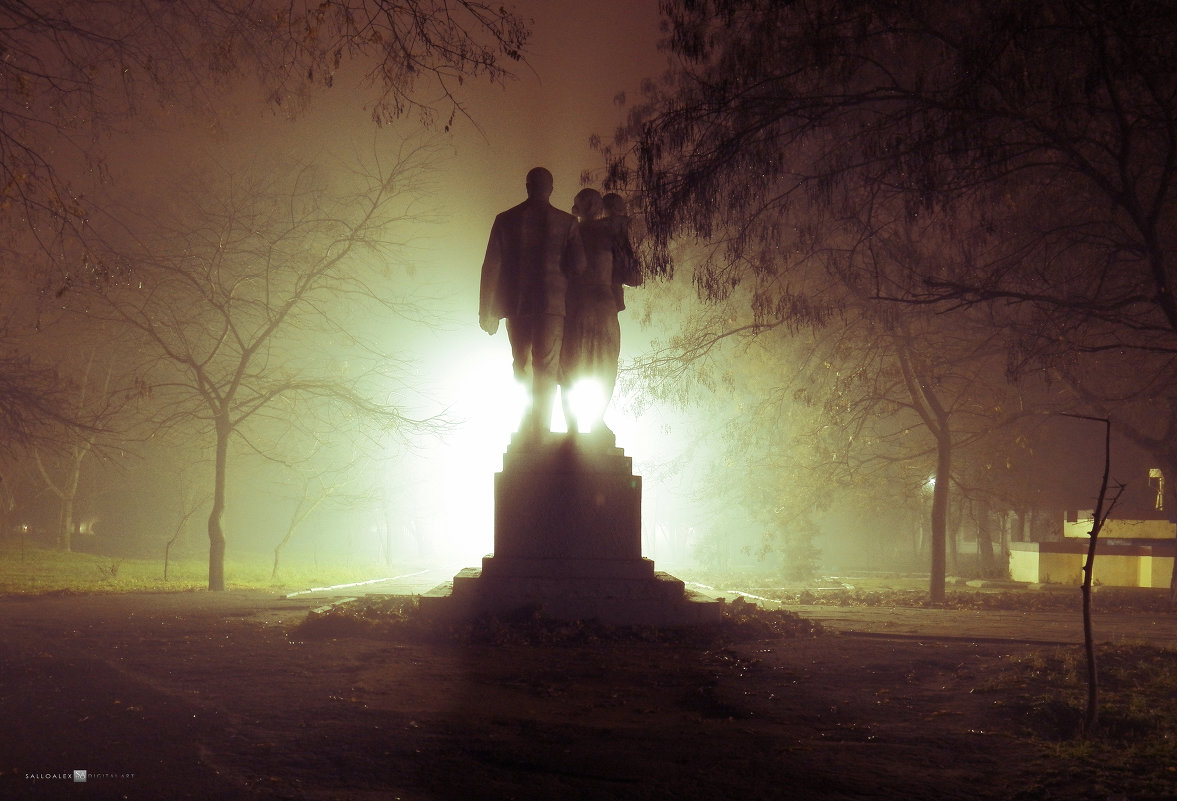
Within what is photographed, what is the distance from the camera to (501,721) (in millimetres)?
4773

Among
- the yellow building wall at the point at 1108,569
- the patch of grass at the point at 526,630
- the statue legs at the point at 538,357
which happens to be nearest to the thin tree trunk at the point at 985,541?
the yellow building wall at the point at 1108,569

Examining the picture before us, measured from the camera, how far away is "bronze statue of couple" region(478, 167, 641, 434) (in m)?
8.90

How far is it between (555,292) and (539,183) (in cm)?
111

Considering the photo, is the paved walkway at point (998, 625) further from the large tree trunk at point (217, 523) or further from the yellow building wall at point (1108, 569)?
the yellow building wall at point (1108, 569)

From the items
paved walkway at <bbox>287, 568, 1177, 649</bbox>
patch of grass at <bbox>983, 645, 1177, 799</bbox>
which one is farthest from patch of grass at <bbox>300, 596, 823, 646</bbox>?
patch of grass at <bbox>983, 645, 1177, 799</bbox>

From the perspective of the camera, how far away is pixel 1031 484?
2866cm

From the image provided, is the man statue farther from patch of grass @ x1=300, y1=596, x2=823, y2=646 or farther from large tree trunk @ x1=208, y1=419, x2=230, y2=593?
large tree trunk @ x1=208, y1=419, x2=230, y2=593

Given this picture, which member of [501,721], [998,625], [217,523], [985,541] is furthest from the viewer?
[985,541]

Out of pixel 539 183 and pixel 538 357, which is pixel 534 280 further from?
pixel 539 183

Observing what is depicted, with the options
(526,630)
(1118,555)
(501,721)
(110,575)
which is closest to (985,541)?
(1118,555)

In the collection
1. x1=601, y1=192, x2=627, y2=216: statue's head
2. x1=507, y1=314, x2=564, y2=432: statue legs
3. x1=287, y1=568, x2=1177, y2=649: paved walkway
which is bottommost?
x1=287, y1=568, x2=1177, y2=649: paved walkway

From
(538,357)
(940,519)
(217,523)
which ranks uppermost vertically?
(538,357)

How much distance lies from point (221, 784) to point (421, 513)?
42.6 metres

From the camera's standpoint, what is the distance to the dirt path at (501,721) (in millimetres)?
3859
